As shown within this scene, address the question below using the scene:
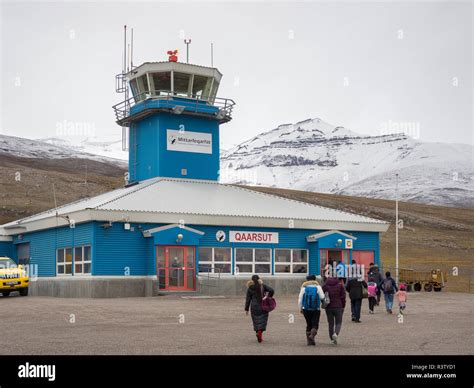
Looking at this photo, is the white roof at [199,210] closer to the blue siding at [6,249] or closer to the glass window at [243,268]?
the blue siding at [6,249]

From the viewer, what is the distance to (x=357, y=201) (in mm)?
117438

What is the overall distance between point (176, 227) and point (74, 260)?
519 cm

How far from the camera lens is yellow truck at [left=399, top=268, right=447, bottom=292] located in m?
42.0

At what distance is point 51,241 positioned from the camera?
38.3 metres

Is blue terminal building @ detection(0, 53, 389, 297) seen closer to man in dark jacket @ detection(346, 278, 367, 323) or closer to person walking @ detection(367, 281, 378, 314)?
person walking @ detection(367, 281, 378, 314)

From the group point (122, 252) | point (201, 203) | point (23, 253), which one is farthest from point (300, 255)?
point (23, 253)

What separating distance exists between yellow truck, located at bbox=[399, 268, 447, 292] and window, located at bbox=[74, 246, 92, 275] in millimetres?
17864

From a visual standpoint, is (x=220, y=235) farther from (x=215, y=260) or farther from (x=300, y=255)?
(x=300, y=255)

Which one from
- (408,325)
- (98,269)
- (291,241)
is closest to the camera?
(408,325)

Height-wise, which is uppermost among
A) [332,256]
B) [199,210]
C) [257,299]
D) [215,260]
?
[199,210]

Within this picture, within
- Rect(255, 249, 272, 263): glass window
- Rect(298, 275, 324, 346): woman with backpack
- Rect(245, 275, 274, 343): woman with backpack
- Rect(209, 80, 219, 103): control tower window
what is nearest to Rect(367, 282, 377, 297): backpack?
Rect(245, 275, 274, 343): woman with backpack

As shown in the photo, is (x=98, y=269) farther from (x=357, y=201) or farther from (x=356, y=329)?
(x=357, y=201)
